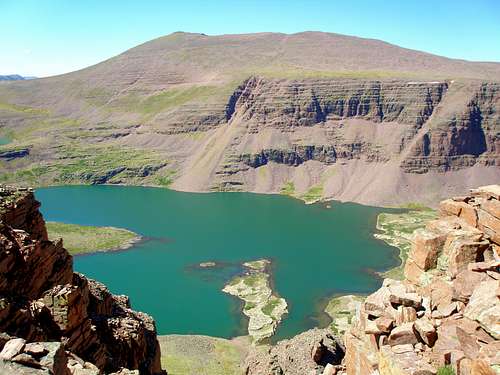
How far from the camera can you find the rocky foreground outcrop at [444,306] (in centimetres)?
2417

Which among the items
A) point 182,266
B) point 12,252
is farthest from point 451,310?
point 182,266

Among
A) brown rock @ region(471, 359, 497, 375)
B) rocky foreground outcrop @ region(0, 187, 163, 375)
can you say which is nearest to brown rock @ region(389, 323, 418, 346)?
brown rock @ region(471, 359, 497, 375)

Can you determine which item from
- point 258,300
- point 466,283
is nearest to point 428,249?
point 466,283

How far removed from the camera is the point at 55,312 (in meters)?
36.3

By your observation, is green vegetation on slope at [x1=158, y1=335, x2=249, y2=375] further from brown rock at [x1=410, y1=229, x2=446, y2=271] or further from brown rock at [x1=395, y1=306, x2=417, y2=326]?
brown rock at [x1=395, y1=306, x2=417, y2=326]

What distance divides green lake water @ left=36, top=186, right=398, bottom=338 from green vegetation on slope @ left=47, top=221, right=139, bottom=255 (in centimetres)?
490

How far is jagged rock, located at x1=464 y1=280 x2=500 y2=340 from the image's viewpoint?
2419 cm

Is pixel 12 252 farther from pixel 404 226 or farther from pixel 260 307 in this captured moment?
pixel 404 226

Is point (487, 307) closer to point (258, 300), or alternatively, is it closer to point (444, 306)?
point (444, 306)

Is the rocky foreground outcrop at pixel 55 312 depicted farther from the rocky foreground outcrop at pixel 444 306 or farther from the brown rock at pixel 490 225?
the brown rock at pixel 490 225

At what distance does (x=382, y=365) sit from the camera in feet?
85.6

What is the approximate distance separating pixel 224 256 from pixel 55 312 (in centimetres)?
9896

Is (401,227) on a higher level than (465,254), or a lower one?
lower

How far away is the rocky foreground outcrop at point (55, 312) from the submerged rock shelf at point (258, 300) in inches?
1634
